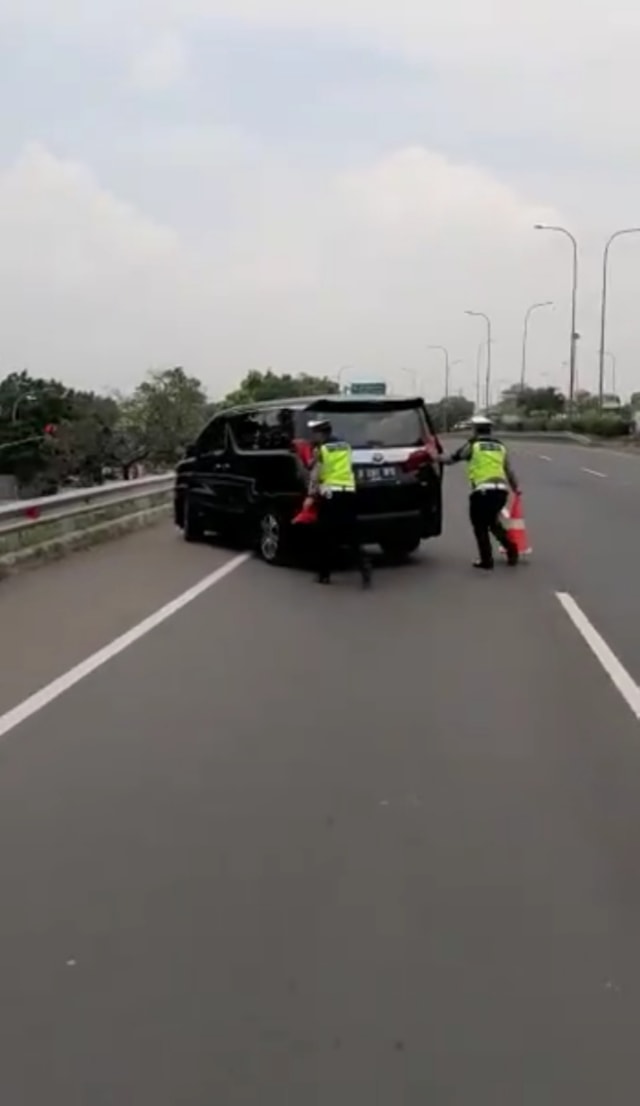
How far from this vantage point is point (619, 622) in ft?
39.6

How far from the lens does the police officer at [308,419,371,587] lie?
1452 centimetres

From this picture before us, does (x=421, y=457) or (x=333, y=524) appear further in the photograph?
(x=421, y=457)

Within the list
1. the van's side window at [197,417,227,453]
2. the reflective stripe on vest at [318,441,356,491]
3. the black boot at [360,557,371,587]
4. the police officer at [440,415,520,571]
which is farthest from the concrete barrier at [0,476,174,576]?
the police officer at [440,415,520,571]

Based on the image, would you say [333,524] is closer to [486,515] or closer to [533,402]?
[486,515]

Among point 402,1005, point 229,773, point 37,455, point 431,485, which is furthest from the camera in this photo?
point 37,455

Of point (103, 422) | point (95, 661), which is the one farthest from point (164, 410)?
point (95, 661)

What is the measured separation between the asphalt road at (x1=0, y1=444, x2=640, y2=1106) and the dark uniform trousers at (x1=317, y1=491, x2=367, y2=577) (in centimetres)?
350

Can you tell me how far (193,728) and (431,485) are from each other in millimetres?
8394

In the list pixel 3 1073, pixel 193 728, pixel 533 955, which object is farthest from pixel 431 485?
pixel 3 1073

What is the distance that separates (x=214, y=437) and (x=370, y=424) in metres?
3.57

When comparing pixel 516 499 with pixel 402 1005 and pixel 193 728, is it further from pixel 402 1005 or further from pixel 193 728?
pixel 402 1005

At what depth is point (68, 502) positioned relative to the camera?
1898 centimetres

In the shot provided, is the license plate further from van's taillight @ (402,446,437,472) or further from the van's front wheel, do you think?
the van's front wheel

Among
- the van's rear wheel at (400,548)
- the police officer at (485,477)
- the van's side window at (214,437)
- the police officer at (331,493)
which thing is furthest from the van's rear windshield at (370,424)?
the van's side window at (214,437)
